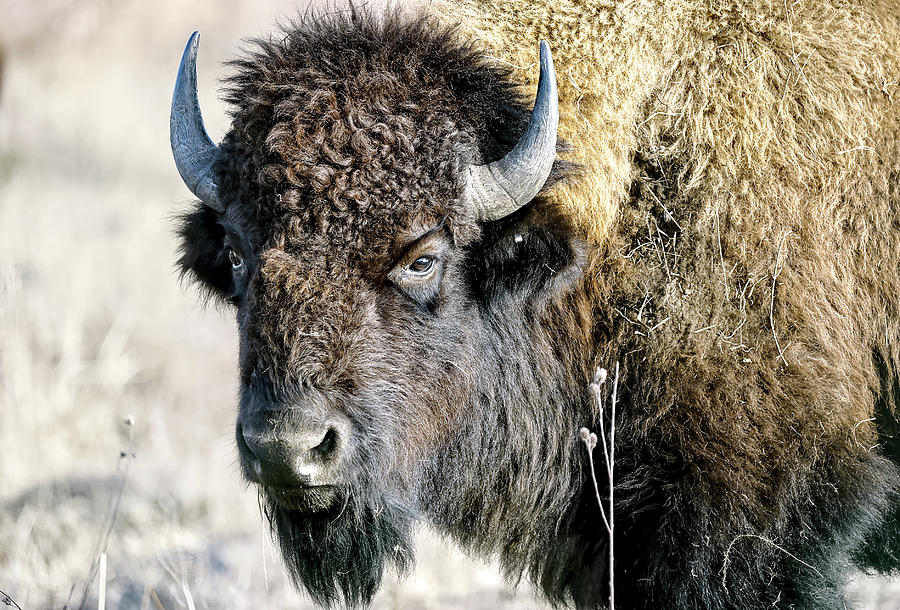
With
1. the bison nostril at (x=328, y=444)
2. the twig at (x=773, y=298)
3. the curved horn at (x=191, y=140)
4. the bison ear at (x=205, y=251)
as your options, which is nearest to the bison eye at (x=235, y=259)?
the curved horn at (x=191, y=140)

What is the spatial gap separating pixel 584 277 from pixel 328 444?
4.05ft

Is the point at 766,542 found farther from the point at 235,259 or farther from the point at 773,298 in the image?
the point at 235,259

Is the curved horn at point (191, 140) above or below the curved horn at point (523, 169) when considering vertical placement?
below

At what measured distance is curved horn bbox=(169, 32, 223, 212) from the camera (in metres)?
3.71

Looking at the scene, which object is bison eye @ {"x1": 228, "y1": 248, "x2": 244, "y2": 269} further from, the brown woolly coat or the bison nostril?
the brown woolly coat

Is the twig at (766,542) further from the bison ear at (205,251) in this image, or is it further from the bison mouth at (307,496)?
the bison ear at (205,251)

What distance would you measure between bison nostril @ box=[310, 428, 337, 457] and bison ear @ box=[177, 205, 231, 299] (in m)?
1.23

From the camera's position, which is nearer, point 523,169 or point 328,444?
point 328,444

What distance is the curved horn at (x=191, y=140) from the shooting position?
3.71 metres

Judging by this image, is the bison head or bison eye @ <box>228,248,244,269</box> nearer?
the bison head

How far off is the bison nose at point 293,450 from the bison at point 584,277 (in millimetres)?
19

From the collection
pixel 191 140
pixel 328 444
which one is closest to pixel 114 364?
pixel 191 140

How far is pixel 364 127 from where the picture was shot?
3352mm

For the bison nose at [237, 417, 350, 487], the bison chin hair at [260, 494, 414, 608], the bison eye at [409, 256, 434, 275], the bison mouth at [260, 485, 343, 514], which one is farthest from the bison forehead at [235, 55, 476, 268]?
the bison chin hair at [260, 494, 414, 608]
